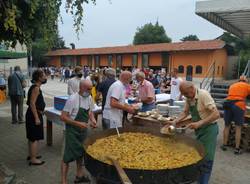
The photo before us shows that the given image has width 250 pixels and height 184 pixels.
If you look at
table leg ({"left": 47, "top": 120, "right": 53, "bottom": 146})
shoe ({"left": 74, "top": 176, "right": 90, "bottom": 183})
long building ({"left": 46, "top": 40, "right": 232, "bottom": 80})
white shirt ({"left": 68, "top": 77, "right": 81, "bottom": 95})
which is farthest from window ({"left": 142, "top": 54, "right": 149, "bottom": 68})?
shoe ({"left": 74, "top": 176, "right": 90, "bottom": 183})

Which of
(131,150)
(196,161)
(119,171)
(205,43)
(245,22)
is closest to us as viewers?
(119,171)

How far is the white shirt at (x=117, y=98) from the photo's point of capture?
493cm

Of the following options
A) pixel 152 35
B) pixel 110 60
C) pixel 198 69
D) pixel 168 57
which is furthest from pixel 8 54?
pixel 152 35

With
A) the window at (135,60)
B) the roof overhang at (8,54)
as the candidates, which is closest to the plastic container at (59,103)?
the roof overhang at (8,54)

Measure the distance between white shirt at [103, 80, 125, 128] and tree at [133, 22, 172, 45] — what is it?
54.4 metres

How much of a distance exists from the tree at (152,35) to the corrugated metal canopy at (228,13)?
4396cm

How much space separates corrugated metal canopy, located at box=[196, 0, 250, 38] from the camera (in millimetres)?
9641

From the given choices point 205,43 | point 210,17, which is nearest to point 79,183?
point 210,17

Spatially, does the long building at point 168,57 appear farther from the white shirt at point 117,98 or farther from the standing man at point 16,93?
the white shirt at point 117,98

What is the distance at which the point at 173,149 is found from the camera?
3518 millimetres

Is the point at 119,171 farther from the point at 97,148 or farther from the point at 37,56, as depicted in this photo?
the point at 37,56

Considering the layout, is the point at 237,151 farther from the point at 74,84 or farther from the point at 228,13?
the point at 228,13

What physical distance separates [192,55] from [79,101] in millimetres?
31816

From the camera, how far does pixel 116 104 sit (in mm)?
4875
